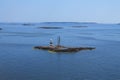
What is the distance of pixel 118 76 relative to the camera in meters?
31.7

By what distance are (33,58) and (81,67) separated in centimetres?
996

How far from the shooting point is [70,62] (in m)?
41.0

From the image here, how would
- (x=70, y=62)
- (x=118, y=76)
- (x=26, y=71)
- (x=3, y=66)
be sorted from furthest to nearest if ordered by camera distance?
1. (x=70, y=62)
2. (x=3, y=66)
3. (x=26, y=71)
4. (x=118, y=76)

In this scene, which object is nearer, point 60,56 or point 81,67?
point 81,67

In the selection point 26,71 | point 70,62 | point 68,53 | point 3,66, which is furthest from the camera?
point 68,53

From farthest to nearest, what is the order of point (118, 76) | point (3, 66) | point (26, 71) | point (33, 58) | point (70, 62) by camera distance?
point (33, 58) → point (70, 62) → point (3, 66) → point (26, 71) → point (118, 76)

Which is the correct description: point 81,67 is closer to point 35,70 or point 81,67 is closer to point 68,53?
point 35,70

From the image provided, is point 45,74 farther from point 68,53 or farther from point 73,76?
point 68,53

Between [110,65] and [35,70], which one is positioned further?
[110,65]

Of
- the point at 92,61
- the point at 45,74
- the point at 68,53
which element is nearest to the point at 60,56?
the point at 68,53

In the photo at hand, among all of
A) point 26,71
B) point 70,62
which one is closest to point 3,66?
point 26,71

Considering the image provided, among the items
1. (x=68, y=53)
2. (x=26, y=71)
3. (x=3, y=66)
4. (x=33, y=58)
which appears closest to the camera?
(x=26, y=71)

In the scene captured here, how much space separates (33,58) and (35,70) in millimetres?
9277

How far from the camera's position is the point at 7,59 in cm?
4275
